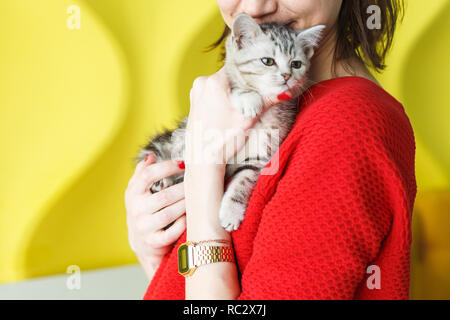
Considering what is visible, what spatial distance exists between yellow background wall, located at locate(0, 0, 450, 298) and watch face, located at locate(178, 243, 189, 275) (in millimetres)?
1119

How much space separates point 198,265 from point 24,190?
145 cm

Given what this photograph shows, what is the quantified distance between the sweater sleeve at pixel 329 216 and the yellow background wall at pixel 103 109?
3.41 ft

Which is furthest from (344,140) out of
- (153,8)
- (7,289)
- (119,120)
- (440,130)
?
(7,289)

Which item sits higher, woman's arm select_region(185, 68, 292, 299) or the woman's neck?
the woman's neck

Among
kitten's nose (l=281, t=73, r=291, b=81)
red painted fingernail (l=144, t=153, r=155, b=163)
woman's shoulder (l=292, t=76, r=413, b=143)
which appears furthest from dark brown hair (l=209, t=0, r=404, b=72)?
red painted fingernail (l=144, t=153, r=155, b=163)

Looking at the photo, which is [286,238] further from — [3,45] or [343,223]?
[3,45]

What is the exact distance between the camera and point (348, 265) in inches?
26.9

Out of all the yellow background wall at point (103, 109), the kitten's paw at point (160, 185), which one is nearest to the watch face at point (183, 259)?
the kitten's paw at point (160, 185)

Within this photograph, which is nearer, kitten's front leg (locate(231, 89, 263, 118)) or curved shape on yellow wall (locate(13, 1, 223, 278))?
kitten's front leg (locate(231, 89, 263, 118))

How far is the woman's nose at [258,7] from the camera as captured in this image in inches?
38.8

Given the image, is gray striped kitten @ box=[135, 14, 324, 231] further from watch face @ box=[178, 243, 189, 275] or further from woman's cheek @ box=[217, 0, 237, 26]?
watch face @ box=[178, 243, 189, 275]

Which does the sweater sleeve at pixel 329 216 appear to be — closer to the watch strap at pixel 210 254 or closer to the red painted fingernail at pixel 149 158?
the watch strap at pixel 210 254

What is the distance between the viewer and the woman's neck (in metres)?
1.03

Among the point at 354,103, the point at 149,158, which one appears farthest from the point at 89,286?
the point at 354,103
